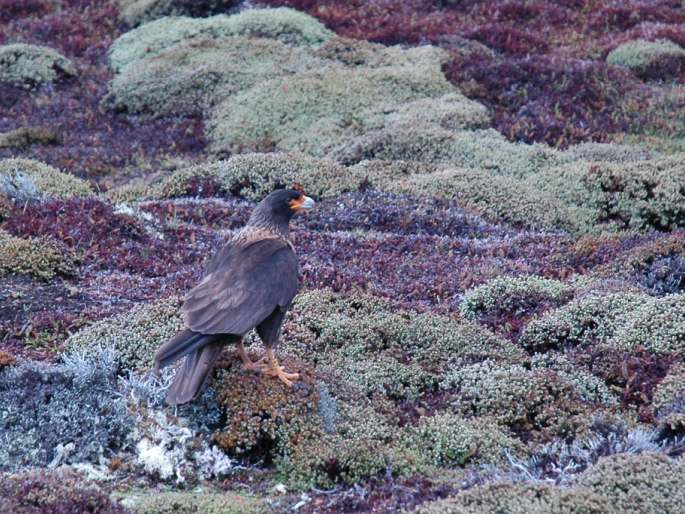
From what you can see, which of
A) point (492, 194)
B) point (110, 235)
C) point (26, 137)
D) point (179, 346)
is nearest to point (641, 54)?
point (492, 194)

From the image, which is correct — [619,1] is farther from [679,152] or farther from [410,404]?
[410,404]

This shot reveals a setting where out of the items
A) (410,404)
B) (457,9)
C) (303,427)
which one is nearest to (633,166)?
(410,404)

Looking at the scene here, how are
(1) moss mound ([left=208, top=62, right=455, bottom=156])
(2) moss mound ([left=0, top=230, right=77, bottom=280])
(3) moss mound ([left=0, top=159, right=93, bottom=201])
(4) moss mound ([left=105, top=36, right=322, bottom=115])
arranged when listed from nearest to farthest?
(2) moss mound ([left=0, top=230, right=77, bottom=280]), (3) moss mound ([left=0, top=159, right=93, bottom=201]), (1) moss mound ([left=208, top=62, right=455, bottom=156]), (4) moss mound ([left=105, top=36, right=322, bottom=115])

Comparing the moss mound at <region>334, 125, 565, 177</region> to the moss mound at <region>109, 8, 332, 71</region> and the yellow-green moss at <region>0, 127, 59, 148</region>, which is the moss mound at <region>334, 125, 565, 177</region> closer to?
the yellow-green moss at <region>0, 127, 59, 148</region>

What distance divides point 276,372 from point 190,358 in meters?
0.79

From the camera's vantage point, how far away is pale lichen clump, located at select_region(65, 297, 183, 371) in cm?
871

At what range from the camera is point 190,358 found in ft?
24.3

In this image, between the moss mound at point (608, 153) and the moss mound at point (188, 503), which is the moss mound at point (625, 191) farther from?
the moss mound at point (188, 503)

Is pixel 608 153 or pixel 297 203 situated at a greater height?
pixel 297 203

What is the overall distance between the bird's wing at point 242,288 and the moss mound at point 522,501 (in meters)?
2.09

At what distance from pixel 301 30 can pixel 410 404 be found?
1657 centimetres

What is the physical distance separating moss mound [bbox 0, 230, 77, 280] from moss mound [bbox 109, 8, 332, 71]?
12.2m

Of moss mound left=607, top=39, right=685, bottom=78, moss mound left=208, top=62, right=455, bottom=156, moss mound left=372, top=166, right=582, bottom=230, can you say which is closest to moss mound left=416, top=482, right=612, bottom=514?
moss mound left=372, top=166, right=582, bottom=230

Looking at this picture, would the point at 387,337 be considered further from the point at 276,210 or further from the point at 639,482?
the point at 639,482
